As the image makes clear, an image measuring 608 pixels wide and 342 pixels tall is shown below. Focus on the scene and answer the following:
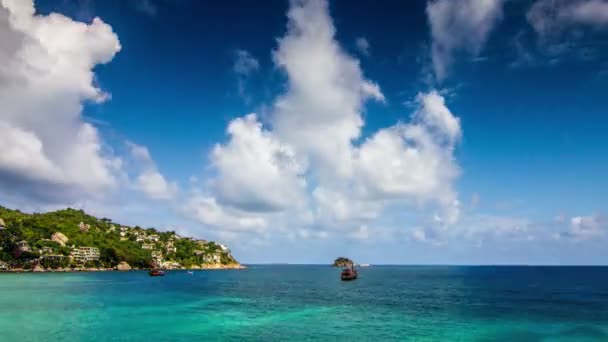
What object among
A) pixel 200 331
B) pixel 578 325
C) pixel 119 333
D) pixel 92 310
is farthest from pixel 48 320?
pixel 578 325

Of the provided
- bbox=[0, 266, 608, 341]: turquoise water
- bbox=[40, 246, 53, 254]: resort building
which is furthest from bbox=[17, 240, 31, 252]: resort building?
bbox=[0, 266, 608, 341]: turquoise water

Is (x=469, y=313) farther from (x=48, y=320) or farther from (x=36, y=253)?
(x=36, y=253)

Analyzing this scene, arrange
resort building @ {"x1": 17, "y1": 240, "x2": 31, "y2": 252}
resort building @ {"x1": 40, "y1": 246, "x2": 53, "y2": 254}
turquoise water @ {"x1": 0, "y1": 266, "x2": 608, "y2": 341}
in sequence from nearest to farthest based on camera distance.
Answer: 1. turquoise water @ {"x1": 0, "y1": 266, "x2": 608, "y2": 341}
2. resort building @ {"x1": 17, "y1": 240, "x2": 31, "y2": 252}
3. resort building @ {"x1": 40, "y1": 246, "x2": 53, "y2": 254}

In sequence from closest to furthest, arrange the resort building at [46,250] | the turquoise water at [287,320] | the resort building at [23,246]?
the turquoise water at [287,320] < the resort building at [23,246] < the resort building at [46,250]

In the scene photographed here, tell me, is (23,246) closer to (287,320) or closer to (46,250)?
(46,250)

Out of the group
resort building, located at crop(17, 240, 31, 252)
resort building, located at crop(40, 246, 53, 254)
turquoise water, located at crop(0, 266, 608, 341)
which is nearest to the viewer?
turquoise water, located at crop(0, 266, 608, 341)

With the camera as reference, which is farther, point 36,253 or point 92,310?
point 36,253

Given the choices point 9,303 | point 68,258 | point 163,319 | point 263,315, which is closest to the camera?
point 163,319

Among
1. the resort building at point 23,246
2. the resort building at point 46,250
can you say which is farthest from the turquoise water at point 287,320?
the resort building at point 46,250

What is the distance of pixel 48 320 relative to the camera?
46750 mm

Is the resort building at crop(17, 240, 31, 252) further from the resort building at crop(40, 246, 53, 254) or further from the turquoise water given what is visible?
the turquoise water

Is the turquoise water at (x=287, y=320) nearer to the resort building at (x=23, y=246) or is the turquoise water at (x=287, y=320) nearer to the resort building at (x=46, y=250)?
the resort building at (x=23, y=246)

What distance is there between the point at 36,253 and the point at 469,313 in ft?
→ 616

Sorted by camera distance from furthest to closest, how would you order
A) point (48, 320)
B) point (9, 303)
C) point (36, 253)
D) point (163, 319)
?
point (36, 253) < point (9, 303) < point (163, 319) < point (48, 320)
